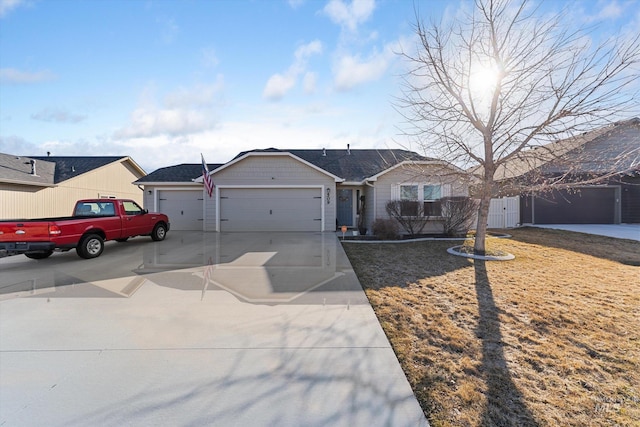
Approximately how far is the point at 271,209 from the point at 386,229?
5848 mm

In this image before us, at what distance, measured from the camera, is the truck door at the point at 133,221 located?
9.78 m

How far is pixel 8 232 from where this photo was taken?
705 centimetres

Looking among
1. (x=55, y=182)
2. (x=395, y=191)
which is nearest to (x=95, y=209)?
(x=395, y=191)

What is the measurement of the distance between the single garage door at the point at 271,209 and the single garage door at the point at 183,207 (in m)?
1.76

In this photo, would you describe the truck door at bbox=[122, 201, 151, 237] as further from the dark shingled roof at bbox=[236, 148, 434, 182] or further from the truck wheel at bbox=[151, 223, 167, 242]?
the dark shingled roof at bbox=[236, 148, 434, 182]

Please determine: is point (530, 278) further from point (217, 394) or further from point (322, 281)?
point (217, 394)

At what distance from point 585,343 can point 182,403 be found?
4.38 metres

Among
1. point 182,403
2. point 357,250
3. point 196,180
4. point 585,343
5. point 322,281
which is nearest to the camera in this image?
point 182,403


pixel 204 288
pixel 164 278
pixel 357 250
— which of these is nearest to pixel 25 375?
pixel 204 288

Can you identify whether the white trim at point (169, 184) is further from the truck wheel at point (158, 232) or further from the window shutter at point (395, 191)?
the window shutter at point (395, 191)

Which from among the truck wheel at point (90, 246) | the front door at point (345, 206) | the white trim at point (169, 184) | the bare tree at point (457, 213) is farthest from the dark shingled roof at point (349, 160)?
the truck wheel at point (90, 246)

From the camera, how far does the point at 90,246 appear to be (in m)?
8.21

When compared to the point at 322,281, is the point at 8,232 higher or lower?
higher

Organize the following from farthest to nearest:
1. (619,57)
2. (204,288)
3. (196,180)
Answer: (196,180), (619,57), (204,288)
